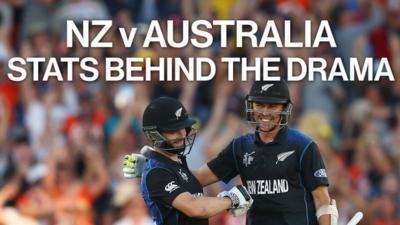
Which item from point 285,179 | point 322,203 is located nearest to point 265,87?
point 285,179

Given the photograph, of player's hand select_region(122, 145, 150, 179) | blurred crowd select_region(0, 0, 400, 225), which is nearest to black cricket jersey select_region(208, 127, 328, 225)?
player's hand select_region(122, 145, 150, 179)

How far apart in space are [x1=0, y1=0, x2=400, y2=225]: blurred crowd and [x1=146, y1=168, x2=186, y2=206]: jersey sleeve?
14.9ft

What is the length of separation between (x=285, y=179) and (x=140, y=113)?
19.8ft

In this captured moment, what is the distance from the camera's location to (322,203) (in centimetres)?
1020

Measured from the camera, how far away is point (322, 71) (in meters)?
Result: 16.9

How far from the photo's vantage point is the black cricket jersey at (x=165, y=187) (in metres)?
10.0

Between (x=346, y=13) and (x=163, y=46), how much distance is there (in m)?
2.60

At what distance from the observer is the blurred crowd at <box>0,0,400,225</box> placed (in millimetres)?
15297

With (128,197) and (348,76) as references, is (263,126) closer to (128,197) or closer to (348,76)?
(128,197)

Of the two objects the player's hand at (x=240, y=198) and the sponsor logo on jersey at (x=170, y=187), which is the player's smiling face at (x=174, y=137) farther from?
the player's hand at (x=240, y=198)

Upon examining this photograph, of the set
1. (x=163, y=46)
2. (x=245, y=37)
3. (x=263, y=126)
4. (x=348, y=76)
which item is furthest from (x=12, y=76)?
(x=263, y=126)

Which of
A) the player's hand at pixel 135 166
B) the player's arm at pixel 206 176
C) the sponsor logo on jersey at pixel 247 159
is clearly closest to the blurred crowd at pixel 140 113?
the player's arm at pixel 206 176

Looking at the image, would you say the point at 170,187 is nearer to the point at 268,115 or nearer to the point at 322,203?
the point at 268,115

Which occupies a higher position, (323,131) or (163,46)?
(163,46)
